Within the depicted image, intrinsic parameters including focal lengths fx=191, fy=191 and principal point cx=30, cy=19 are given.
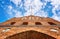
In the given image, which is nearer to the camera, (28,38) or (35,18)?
(28,38)

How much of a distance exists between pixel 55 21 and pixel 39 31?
7.69m

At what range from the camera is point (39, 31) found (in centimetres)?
2295

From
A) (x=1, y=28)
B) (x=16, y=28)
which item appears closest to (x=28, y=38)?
(x=16, y=28)

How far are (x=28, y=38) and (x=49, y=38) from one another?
250 cm

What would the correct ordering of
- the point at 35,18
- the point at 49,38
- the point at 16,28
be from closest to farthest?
the point at 49,38 < the point at 16,28 < the point at 35,18

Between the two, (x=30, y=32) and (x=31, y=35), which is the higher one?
(x=30, y=32)

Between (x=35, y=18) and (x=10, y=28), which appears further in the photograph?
(x=35, y=18)

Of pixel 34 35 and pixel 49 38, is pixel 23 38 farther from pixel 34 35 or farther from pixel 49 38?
pixel 49 38

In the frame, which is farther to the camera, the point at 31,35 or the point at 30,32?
the point at 30,32

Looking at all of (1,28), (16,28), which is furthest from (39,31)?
(1,28)

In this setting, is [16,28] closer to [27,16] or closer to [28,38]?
[28,38]

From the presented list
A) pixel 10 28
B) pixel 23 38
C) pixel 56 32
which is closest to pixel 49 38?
pixel 56 32

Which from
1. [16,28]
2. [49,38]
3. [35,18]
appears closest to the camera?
[49,38]

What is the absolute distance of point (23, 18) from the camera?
30.0 m
